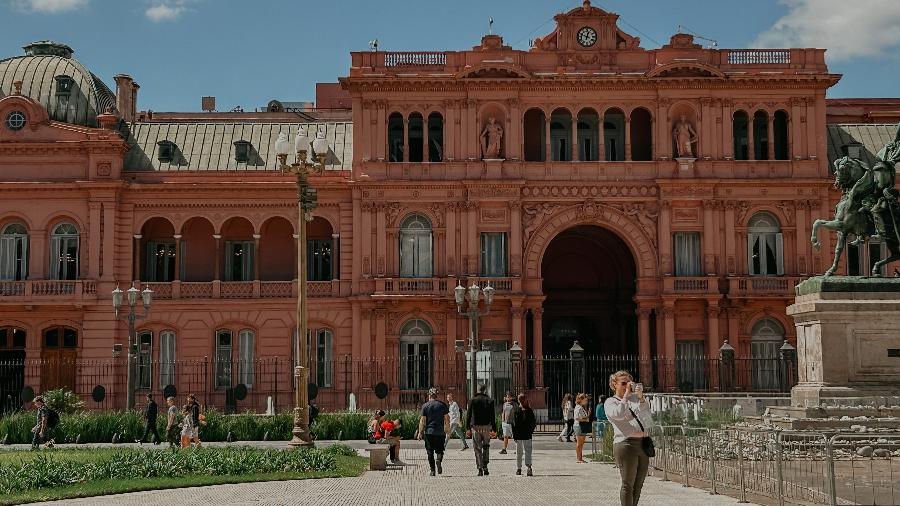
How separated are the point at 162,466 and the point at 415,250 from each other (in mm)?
28671

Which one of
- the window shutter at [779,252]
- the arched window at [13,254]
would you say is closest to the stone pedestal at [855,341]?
the window shutter at [779,252]

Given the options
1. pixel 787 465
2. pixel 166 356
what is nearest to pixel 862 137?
pixel 166 356

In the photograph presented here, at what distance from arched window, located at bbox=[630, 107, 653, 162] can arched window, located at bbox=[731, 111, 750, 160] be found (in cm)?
382

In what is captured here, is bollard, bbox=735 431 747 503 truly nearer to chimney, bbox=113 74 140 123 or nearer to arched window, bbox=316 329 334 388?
arched window, bbox=316 329 334 388

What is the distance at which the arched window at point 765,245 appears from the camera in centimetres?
5106

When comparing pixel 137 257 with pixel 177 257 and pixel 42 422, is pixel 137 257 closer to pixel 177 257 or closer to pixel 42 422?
pixel 177 257

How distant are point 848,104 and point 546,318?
20279mm

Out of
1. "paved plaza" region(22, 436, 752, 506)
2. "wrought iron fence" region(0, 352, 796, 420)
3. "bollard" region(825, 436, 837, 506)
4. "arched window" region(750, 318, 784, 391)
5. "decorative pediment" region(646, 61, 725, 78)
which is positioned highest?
"decorative pediment" region(646, 61, 725, 78)

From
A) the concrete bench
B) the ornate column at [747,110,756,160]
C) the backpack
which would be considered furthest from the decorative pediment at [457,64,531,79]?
the concrete bench

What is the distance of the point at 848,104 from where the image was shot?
61.4 metres

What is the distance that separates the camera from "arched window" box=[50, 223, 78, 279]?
51.7 metres

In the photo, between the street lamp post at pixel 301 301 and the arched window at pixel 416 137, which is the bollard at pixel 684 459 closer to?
the street lamp post at pixel 301 301

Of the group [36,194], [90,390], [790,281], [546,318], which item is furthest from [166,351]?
[790,281]

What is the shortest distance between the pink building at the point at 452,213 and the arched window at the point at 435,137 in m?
0.10
